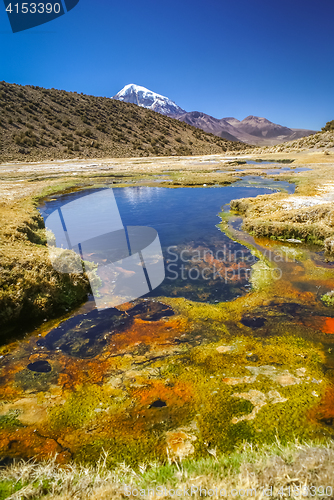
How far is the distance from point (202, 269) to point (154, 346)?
5531mm

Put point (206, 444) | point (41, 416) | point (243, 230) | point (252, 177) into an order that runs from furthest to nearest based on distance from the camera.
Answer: point (252, 177) → point (243, 230) → point (41, 416) → point (206, 444)

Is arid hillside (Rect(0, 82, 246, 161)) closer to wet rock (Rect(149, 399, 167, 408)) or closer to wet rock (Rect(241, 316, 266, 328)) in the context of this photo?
wet rock (Rect(241, 316, 266, 328))

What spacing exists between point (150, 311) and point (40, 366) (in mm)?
3496

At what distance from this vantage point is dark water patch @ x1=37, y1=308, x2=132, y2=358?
731cm

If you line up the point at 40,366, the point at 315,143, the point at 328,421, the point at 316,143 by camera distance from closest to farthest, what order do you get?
1. the point at 328,421
2. the point at 40,366
3. the point at 316,143
4. the point at 315,143

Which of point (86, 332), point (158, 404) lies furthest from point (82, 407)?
point (86, 332)

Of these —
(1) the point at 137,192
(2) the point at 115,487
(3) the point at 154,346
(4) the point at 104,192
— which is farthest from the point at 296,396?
(4) the point at 104,192

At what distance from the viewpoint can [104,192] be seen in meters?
31.8

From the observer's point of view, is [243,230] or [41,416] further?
[243,230]

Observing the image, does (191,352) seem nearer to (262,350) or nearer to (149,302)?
(262,350)

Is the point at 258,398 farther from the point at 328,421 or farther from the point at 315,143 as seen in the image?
the point at 315,143

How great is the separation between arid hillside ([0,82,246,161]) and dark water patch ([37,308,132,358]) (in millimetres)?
61736

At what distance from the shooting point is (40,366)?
6648 millimetres

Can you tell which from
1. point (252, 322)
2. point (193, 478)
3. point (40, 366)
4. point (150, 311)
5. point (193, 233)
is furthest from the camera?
point (193, 233)
